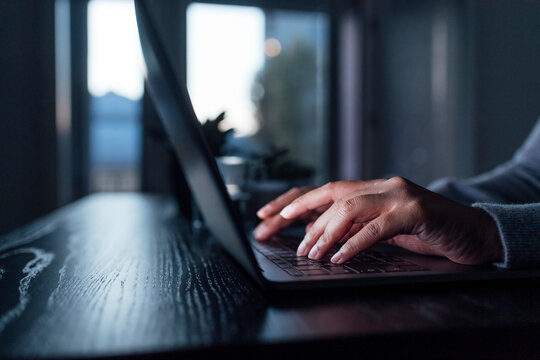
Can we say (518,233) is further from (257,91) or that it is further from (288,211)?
(257,91)

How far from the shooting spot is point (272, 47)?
4363 millimetres

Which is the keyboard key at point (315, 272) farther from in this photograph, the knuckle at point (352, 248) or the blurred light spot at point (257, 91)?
the blurred light spot at point (257, 91)

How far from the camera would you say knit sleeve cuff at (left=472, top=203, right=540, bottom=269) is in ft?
1.72

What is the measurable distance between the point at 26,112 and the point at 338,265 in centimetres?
319

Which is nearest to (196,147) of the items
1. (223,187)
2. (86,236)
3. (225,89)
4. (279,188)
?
(223,187)

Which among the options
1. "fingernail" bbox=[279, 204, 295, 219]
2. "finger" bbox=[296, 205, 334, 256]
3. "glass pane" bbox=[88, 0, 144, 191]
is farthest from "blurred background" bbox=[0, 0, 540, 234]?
"finger" bbox=[296, 205, 334, 256]

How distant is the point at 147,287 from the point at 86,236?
49 centimetres

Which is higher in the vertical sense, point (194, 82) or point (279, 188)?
point (194, 82)

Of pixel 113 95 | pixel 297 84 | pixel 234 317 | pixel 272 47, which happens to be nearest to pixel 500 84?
pixel 297 84

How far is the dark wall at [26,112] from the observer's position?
102 inches

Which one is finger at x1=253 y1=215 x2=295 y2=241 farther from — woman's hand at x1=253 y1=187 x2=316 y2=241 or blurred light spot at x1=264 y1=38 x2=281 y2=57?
blurred light spot at x1=264 y1=38 x2=281 y2=57

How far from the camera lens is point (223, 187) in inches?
16.1

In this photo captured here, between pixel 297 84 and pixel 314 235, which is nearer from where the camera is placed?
pixel 314 235

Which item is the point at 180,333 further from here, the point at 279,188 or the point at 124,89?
the point at 124,89
